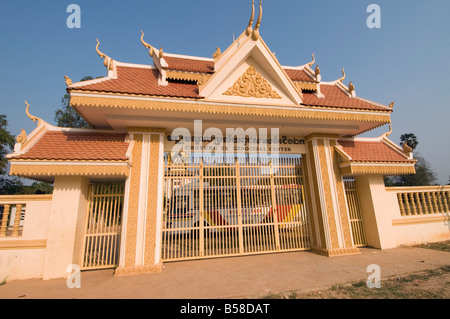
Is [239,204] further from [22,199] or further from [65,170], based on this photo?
[22,199]

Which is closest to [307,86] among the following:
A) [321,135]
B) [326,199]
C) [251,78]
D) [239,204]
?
[321,135]

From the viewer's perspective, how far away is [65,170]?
4.30 meters

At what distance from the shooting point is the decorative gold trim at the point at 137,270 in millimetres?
4453

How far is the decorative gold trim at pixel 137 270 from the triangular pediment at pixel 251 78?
4.36 meters

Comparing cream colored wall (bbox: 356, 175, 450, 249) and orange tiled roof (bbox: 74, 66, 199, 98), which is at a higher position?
orange tiled roof (bbox: 74, 66, 199, 98)

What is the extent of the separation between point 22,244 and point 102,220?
60.2 inches

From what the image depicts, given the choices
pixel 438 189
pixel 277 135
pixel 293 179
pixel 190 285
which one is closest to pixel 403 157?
pixel 438 189

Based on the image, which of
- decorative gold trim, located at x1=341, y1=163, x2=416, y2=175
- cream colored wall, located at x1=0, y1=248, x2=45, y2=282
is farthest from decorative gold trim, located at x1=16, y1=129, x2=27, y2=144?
decorative gold trim, located at x1=341, y1=163, x2=416, y2=175

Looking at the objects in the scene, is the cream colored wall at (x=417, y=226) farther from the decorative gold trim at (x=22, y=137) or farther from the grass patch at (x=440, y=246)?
the decorative gold trim at (x=22, y=137)

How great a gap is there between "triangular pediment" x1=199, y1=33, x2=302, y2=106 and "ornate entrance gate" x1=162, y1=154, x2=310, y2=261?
1.85 meters

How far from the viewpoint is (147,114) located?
16.1 ft

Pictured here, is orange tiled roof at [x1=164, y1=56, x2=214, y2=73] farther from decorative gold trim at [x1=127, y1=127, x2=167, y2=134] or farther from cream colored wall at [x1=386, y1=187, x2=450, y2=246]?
cream colored wall at [x1=386, y1=187, x2=450, y2=246]

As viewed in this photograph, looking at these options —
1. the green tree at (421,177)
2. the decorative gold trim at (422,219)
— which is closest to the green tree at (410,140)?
the green tree at (421,177)

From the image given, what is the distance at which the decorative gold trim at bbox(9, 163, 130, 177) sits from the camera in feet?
13.7
